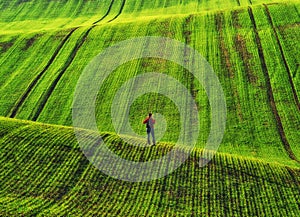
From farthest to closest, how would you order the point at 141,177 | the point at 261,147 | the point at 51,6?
1. the point at 51,6
2. the point at 261,147
3. the point at 141,177

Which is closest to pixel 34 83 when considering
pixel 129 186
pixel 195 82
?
pixel 195 82

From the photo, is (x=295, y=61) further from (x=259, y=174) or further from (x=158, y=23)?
(x=259, y=174)

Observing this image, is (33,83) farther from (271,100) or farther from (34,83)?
(271,100)

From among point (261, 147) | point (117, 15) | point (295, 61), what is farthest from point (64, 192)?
point (117, 15)

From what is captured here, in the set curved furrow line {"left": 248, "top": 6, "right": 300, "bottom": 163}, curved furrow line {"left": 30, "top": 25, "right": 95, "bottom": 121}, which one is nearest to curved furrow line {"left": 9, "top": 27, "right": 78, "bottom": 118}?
curved furrow line {"left": 30, "top": 25, "right": 95, "bottom": 121}

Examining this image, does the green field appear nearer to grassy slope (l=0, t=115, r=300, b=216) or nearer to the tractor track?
grassy slope (l=0, t=115, r=300, b=216)

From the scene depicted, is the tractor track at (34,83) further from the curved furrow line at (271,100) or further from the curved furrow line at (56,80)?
the curved furrow line at (271,100)
